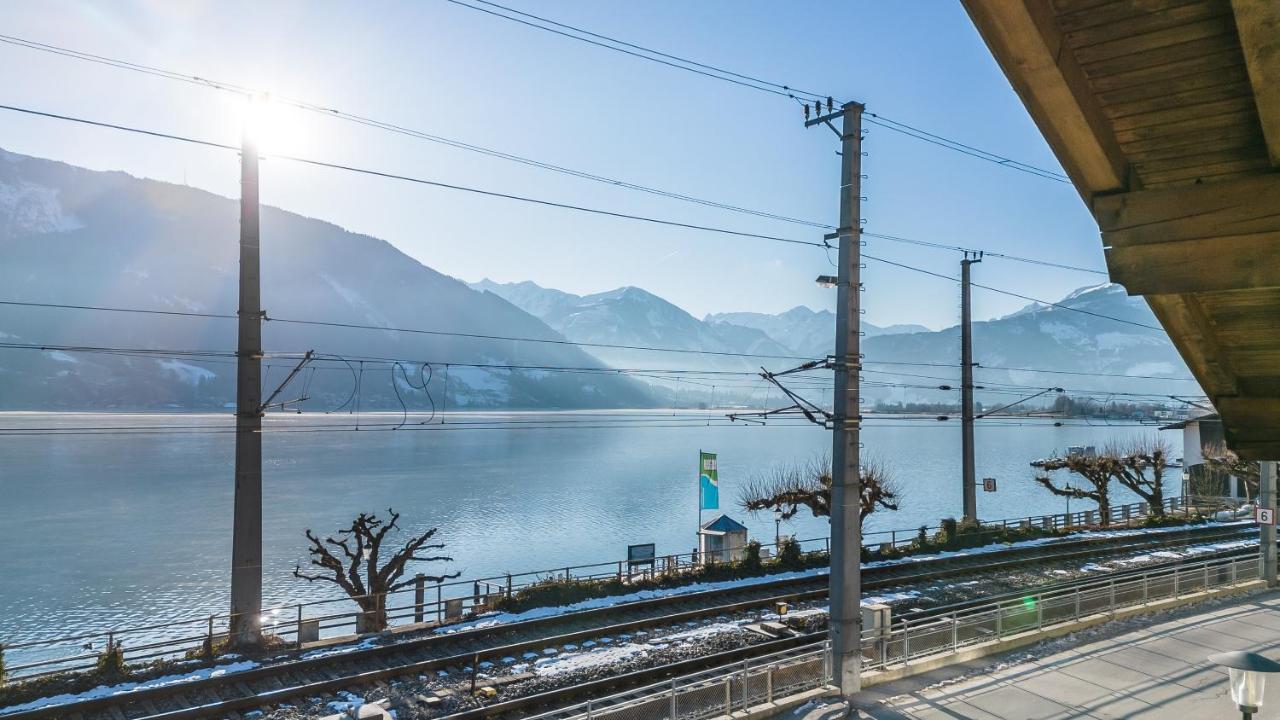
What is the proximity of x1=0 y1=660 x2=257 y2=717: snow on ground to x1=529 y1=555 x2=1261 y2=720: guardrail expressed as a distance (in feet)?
23.9

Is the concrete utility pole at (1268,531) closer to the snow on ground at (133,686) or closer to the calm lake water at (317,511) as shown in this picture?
the snow on ground at (133,686)

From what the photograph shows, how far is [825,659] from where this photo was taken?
14.2 metres

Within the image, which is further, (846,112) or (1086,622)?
(1086,622)

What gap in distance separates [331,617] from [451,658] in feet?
14.8

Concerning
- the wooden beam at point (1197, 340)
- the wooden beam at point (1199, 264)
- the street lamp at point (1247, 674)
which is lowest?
the street lamp at point (1247, 674)

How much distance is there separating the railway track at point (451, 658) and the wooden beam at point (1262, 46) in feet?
44.6

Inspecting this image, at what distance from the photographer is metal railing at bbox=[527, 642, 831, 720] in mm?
11954

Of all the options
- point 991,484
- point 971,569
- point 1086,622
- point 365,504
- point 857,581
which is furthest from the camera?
point 365,504

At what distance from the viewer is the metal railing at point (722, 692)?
1195 cm

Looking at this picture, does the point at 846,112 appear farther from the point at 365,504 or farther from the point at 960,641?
the point at 365,504

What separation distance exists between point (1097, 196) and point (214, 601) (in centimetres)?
4663

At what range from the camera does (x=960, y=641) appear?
1677 centimetres

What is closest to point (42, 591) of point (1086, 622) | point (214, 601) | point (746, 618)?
point (214, 601)

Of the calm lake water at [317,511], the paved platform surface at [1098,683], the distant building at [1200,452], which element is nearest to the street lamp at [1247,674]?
the paved platform surface at [1098,683]
